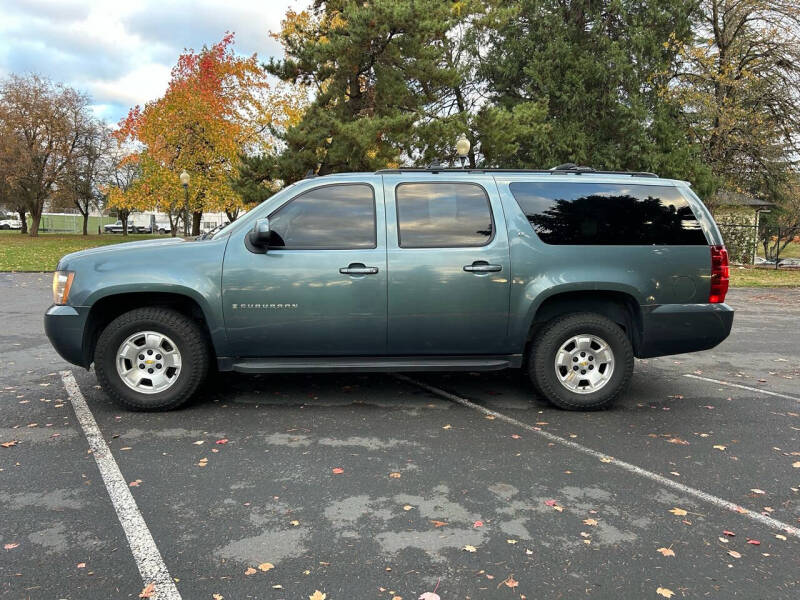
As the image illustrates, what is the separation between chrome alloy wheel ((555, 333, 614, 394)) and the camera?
515cm

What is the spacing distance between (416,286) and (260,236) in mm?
1322

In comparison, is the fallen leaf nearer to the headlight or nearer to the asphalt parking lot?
the asphalt parking lot

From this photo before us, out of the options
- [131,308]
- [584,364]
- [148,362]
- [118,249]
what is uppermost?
[118,249]

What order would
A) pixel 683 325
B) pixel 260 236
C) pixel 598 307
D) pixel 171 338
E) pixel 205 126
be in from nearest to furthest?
1. pixel 260 236
2. pixel 171 338
3. pixel 683 325
4. pixel 598 307
5. pixel 205 126

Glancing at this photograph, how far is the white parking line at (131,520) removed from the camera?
266 centimetres

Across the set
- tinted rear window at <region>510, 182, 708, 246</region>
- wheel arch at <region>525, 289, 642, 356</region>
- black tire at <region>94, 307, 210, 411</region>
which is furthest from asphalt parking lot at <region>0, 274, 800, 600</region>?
tinted rear window at <region>510, 182, 708, 246</region>

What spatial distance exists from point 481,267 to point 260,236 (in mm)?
1816

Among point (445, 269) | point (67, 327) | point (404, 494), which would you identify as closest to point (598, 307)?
point (445, 269)

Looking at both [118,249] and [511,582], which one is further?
[118,249]

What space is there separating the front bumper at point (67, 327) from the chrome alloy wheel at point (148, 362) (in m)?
0.33

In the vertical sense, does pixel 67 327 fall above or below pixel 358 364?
above

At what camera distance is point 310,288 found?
15.9 feet

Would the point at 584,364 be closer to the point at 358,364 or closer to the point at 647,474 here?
the point at 647,474

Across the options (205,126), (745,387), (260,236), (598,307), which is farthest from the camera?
(205,126)
